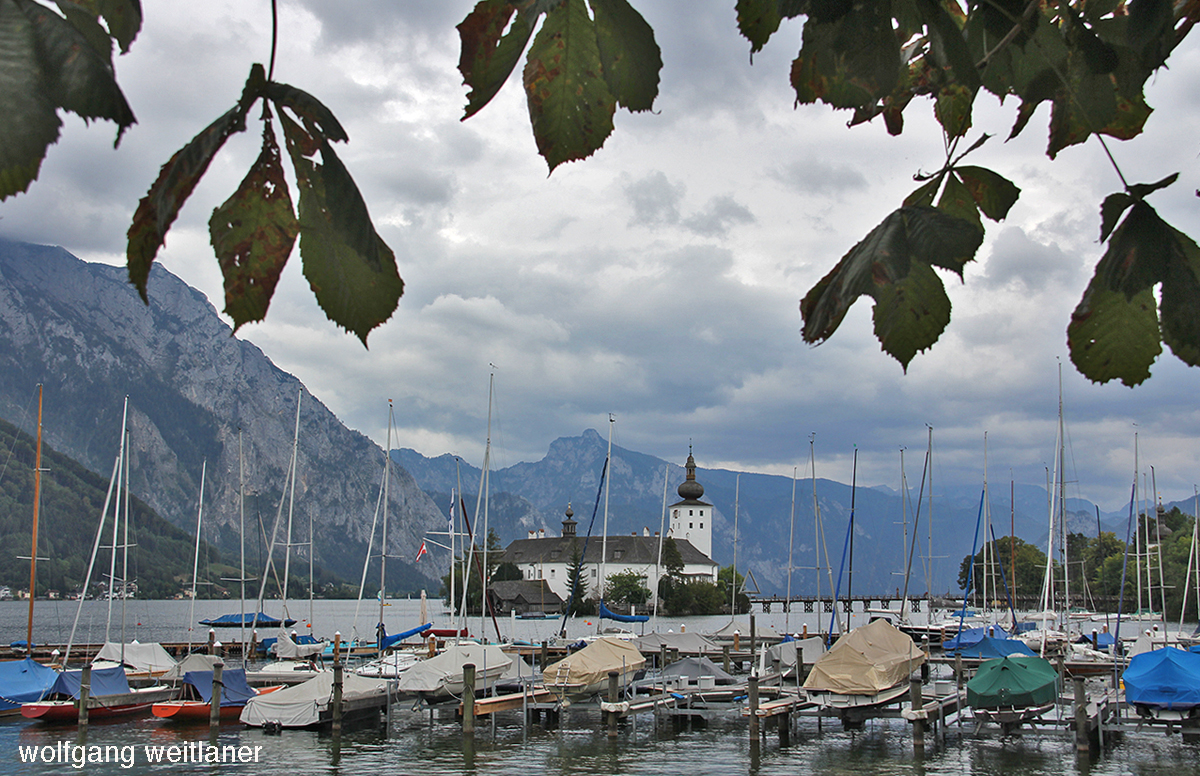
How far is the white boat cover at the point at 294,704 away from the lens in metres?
27.4

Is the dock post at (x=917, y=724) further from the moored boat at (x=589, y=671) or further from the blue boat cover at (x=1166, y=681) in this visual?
the moored boat at (x=589, y=671)

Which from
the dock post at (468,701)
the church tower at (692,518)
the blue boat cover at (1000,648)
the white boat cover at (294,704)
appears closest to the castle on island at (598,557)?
the church tower at (692,518)

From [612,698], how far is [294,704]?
373 inches

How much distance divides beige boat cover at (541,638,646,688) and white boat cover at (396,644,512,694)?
2.40m

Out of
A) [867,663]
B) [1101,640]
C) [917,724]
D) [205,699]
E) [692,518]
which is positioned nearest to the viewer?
[917,724]

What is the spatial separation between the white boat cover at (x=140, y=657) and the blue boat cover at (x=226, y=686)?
20.1 ft

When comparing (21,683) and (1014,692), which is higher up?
(1014,692)

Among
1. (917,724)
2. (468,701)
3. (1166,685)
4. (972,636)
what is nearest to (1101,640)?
(972,636)

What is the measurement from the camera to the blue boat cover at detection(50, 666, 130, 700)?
28125 mm

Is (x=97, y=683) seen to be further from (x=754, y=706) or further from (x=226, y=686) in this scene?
(x=754, y=706)

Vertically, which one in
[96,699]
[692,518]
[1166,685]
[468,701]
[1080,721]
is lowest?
[96,699]

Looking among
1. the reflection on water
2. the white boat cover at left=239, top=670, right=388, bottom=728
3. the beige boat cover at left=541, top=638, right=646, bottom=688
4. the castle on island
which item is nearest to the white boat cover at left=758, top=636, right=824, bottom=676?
the reflection on water

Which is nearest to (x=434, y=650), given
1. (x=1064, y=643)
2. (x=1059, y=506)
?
(x=1064, y=643)

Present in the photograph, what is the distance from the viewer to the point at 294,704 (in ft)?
90.0
